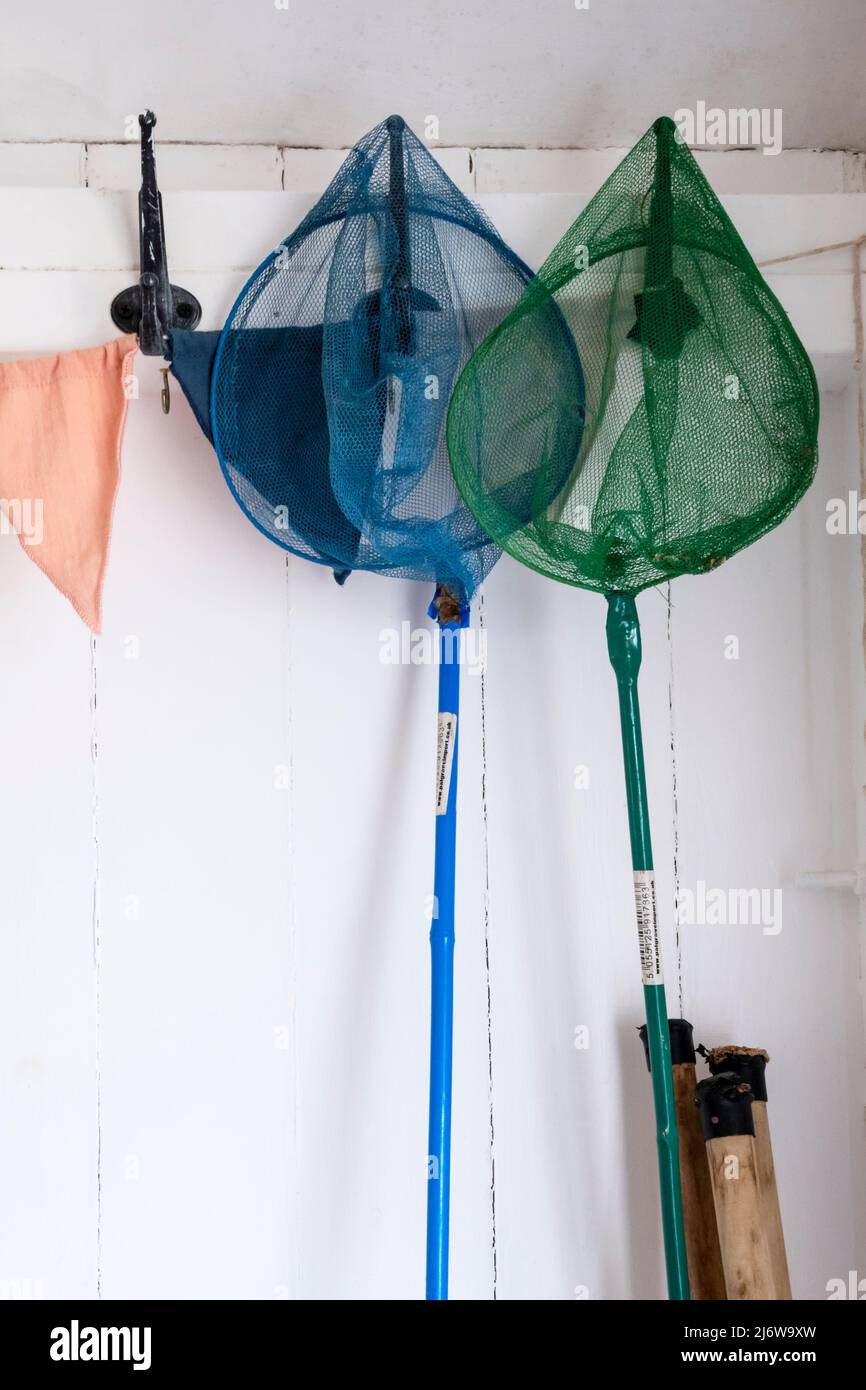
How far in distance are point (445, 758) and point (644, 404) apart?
446 mm

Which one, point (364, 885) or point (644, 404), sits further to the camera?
point (364, 885)

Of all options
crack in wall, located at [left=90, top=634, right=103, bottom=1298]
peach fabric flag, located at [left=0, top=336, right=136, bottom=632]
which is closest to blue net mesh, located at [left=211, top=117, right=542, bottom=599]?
peach fabric flag, located at [left=0, top=336, right=136, bottom=632]

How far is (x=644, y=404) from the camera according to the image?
3.95 feet

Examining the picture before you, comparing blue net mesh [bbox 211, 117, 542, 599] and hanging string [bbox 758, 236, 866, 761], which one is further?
hanging string [bbox 758, 236, 866, 761]

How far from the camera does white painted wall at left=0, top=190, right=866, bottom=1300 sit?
138 centimetres

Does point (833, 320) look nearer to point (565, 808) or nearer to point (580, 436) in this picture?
point (580, 436)

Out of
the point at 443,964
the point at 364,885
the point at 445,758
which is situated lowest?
the point at 443,964

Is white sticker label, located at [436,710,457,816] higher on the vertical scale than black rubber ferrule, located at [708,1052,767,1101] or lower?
higher

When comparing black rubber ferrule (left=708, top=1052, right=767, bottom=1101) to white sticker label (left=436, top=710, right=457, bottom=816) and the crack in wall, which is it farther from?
the crack in wall

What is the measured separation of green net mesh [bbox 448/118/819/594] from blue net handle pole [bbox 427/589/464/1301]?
0.18 meters

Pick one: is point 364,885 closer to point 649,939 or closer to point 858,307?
point 649,939

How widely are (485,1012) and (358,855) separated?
246 mm

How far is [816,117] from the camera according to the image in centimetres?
144

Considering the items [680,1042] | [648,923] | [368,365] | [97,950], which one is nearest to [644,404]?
[368,365]
